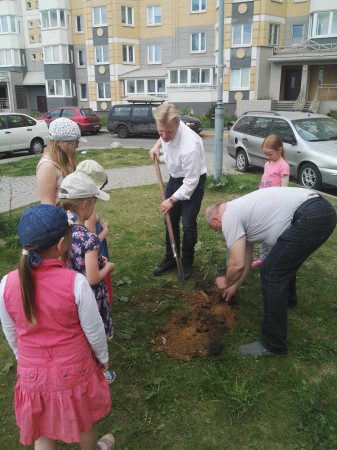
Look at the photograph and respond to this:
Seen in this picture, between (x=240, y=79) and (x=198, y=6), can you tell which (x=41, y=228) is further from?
(x=198, y=6)

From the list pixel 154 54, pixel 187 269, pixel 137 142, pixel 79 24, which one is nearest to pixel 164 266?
pixel 187 269

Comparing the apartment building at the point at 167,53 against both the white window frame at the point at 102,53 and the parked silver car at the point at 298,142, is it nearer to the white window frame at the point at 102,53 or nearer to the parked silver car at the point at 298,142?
the white window frame at the point at 102,53

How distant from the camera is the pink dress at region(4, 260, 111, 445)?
176 centimetres

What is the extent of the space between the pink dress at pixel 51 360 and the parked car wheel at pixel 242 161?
9.63 m

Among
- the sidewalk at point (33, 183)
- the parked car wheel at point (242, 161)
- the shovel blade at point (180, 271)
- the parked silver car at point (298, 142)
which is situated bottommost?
the sidewalk at point (33, 183)

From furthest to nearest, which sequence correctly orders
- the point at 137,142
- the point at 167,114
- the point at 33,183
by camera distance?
the point at 137,142, the point at 33,183, the point at 167,114

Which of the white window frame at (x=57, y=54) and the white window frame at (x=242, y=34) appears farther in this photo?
the white window frame at (x=57, y=54)

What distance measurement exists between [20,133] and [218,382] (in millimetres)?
13982

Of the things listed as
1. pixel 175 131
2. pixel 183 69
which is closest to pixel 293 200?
pixel 175 131

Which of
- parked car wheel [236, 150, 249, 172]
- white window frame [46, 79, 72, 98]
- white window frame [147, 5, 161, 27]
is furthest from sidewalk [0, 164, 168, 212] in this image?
white window frame [46, 79, 72, 98]

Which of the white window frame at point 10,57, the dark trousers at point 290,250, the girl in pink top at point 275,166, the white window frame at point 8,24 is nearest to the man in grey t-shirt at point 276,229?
the dark trousers at point 290,250

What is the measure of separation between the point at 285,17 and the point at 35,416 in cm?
3212

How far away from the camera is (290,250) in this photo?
112 inches

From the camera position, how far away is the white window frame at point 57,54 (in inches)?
1432
